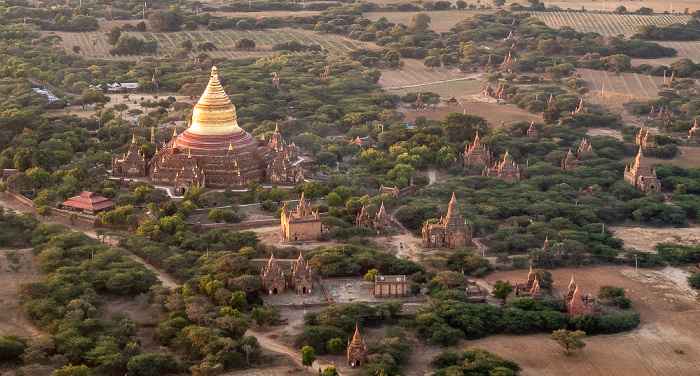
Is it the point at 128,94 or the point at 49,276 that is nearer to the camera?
the point at 49,276

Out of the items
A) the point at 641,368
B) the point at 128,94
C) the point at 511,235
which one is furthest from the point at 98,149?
the point at 641,368

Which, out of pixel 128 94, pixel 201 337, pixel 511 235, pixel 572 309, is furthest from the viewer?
pixel 128 94

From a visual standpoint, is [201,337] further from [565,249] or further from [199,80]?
[199,80]

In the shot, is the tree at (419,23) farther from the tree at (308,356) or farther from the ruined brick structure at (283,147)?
the tree at (308,356)

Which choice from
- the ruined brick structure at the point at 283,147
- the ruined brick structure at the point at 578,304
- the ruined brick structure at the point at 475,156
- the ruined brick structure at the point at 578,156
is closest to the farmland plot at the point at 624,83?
the ruined brick structure at the point at 578,156

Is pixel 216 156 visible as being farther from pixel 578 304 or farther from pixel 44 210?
pixel 578 304

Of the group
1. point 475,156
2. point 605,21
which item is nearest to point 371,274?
point 475,156

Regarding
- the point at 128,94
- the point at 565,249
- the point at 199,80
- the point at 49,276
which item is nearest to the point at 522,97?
the point at 199,80

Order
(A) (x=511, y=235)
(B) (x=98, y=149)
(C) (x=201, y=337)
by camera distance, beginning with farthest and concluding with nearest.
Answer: (B) (x=98, y=149) < (A) (x=511, y=235) < (C) (x=201, y=337)
